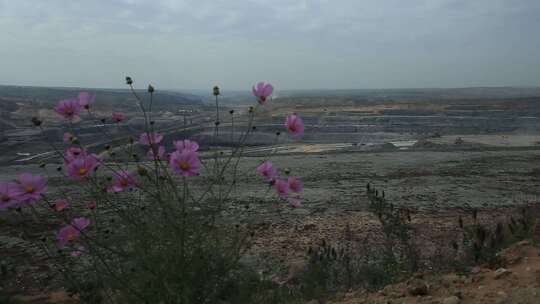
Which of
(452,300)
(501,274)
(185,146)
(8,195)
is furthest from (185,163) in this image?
(501,274)

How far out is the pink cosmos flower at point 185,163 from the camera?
1.83 metres

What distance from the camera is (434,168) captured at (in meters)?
10.0

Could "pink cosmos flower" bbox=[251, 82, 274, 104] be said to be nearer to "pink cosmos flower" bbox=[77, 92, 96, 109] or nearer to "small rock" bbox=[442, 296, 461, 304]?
"pink cosmos flower" bbox=[77, 92, 96, 109]

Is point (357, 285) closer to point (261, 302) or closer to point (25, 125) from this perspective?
point (261, 302)

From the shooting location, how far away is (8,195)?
165 centimetres

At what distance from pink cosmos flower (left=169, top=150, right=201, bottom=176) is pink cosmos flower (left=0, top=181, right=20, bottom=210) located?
64cm

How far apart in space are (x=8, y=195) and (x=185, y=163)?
2.38 feet

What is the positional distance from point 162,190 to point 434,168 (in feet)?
30.3

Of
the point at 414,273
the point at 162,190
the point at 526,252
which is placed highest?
the point at 162,190

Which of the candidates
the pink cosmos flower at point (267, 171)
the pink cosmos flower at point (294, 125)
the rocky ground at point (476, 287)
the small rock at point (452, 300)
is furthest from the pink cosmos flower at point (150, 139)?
the small rock at point (452, 300)

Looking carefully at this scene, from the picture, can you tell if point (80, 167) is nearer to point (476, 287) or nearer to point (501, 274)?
point (476, 287)

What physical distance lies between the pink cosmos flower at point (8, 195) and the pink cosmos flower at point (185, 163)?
638mm

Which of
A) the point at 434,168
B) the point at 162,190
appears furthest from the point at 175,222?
the point at 434,168

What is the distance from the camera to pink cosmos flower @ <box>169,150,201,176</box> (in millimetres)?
1835
